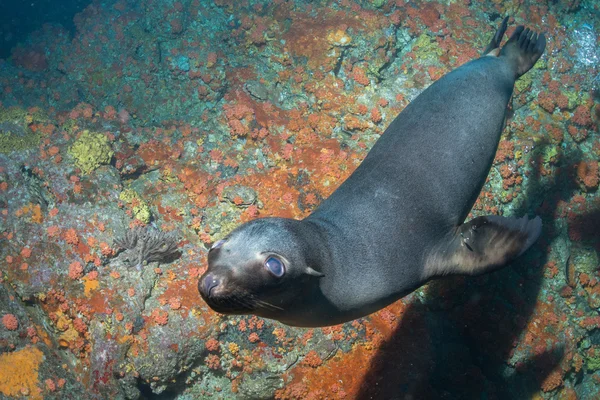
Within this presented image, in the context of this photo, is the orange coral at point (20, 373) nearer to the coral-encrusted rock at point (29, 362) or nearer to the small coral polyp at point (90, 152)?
the coral-encrusted rock at point (29, 362)

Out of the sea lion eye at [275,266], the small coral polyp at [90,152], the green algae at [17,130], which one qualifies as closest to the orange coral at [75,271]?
the small coral polyp at [90,152]

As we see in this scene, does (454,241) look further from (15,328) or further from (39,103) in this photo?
(39,103)

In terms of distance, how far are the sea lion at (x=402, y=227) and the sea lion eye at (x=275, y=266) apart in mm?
22

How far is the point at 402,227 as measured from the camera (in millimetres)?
2820

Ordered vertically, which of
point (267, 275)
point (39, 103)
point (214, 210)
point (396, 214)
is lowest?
point (39, 103)

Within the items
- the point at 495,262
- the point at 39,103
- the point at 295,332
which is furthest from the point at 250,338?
the point at 39,103

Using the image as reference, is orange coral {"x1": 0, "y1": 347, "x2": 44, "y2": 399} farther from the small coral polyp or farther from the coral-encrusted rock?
the small coral polyp

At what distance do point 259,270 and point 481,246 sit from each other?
211 cm

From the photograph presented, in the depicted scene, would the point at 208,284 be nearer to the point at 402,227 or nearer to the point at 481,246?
the point at 402,227

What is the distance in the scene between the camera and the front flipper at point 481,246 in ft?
9.87

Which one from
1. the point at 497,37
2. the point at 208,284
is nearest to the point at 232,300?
the point at 208,284

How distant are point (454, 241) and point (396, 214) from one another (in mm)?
697

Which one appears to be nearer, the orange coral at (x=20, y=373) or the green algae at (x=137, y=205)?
the orange coral at (x=20, y=373)

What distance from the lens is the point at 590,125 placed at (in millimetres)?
6160
